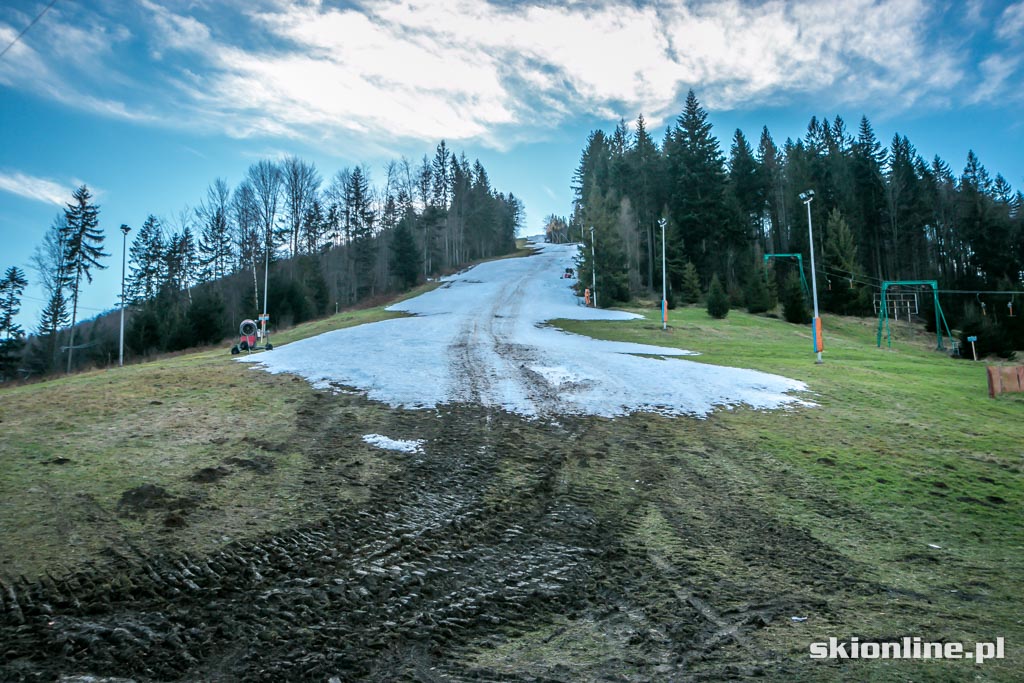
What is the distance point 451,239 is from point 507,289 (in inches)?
1344

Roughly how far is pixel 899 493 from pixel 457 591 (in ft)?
18.4

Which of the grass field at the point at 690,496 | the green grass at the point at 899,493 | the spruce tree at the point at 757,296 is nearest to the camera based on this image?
the green grass at the point at 899,493

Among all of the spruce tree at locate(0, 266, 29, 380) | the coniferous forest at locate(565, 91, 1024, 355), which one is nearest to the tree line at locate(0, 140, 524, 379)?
the spruce tree at locate(0, 266, 29, 380)

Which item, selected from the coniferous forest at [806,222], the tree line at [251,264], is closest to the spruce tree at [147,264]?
the tree line at [251,264]

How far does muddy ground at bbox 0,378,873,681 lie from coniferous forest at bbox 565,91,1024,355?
128ft

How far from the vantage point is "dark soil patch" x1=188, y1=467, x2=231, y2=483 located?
599 centimetres

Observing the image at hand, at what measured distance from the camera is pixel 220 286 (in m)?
54.1

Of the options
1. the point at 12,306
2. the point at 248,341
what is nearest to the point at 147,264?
the point at 12,306

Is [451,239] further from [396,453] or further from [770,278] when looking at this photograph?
[396,453]

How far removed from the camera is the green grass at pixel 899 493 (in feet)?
12.3

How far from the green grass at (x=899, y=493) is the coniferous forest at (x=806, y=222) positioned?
110ft

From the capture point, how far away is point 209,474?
616 centimetres

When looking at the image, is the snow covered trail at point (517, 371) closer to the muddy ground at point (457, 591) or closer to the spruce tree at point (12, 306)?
the muddy ground at point (457, 591)

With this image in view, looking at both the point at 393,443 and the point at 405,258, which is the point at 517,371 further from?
the point at 405,258
